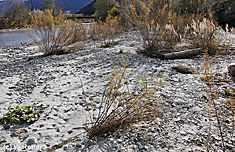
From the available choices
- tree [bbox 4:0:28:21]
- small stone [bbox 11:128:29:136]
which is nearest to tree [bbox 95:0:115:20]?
tree [bbox 4:0:28:21]

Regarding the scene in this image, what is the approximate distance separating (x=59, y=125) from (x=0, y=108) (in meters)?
1.30

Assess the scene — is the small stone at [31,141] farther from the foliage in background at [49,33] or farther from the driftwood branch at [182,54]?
the foliage in background at [49,33]

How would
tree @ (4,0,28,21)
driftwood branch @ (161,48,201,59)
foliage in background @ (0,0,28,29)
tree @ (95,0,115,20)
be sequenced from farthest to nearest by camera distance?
1. tree @ (4,0,28,21)
2. foliage in background @ (0,0,28,29)
3. tree @ (95,0,115,20)
4. driftwood branch @ (161,48,201,59)

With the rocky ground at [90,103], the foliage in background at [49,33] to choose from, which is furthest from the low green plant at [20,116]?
the foliage in background at [49,33]

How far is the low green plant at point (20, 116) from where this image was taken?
2.49m

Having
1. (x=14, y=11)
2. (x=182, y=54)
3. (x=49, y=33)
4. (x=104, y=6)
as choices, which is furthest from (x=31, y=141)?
(x=14, y=11)

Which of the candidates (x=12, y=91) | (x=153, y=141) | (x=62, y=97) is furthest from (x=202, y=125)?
(x=12, y=91)

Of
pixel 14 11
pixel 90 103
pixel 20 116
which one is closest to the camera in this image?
pixel 20 116

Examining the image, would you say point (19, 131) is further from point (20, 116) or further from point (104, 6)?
point (104, 6)

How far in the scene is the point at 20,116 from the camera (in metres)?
2.62

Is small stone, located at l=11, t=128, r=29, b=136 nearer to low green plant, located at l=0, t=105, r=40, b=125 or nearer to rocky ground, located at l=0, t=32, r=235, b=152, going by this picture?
rocky ground, located at l=0, t=32, r=235, b=152

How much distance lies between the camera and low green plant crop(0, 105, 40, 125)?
8.16 ft

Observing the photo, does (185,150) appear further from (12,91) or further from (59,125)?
(12,91)

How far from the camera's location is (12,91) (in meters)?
3.68
